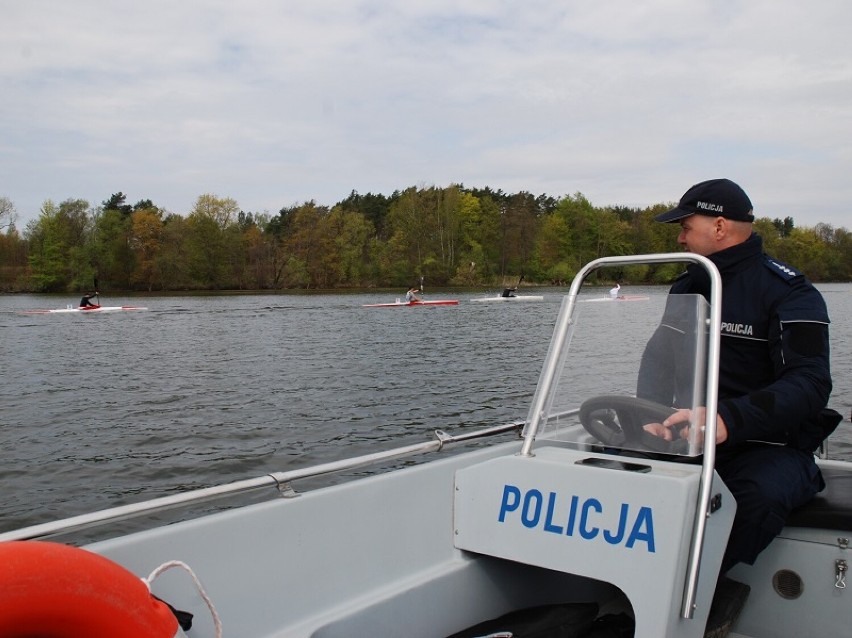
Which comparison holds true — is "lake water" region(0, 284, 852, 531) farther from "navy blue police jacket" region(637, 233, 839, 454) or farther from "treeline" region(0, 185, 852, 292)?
"treeline" region(0, 185, 852, 292)

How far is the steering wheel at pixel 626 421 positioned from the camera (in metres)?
2.61

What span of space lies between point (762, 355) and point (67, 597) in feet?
7.64

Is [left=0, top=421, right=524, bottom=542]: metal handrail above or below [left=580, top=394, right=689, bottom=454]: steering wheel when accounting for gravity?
below

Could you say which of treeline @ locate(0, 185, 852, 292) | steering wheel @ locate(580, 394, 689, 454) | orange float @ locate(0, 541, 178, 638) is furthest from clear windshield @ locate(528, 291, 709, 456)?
treeline @ locate(0, 185, 852, 292)

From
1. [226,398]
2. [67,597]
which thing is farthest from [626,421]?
[226,398]

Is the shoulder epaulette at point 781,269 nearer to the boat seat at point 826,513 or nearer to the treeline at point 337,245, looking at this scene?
the boat seat at point 826,513

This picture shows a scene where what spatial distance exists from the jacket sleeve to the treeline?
87702 millimetres

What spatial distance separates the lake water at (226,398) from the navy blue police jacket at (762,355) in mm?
338

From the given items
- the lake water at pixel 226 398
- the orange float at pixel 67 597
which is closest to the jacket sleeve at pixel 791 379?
the lake water at pixel 226 398

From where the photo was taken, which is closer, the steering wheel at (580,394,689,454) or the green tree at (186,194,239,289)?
the steering wheel at (580,394,689,454)

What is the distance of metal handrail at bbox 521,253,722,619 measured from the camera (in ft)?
7.70

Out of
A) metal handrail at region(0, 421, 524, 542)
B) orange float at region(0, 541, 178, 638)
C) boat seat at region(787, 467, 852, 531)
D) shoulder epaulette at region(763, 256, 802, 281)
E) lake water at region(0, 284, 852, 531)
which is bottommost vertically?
lake water at region(0, 284, 852, 531)

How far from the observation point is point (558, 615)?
2891 mm

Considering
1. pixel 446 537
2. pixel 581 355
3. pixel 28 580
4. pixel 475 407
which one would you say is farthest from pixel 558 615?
pixel 475 407
